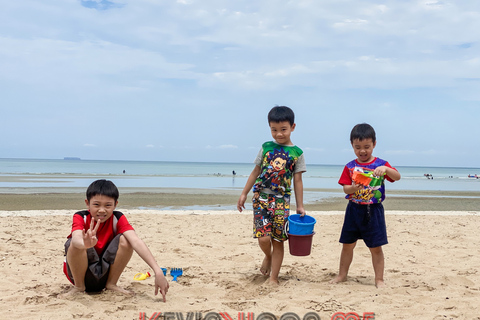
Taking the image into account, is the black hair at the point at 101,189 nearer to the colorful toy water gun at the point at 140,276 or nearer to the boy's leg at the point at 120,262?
the boy's leg at the point at 120,262

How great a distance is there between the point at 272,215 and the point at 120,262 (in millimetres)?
1522

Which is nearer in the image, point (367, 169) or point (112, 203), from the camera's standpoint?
Answer: point (112, 203)

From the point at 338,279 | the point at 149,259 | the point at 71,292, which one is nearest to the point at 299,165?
the point at 338,279

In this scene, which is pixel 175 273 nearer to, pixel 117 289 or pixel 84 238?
pixel 117 289

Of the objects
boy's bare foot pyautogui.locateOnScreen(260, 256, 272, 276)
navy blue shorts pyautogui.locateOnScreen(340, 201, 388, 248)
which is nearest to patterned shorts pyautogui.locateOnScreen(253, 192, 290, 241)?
boy's bare foot pyautogui.locateOnScreen(260, 256, 272, 276)

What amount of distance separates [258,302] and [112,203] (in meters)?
1.50

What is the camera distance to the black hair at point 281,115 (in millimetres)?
4023

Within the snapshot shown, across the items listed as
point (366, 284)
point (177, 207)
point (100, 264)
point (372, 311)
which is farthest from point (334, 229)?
point (177, 207)

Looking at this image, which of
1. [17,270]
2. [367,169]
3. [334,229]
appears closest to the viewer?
[367,169]

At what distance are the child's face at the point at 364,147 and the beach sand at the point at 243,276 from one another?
1299 millimetres

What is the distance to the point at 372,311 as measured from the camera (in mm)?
3211

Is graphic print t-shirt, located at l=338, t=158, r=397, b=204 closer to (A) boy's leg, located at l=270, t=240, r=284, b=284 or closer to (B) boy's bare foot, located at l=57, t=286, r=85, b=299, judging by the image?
(A) boy's leg, located at l=270, t=240, r=284, b=284

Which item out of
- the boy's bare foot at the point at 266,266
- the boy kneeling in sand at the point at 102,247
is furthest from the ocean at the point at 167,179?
the boy kneeling in sand at the point at 102,247

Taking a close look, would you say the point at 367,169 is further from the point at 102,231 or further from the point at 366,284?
the point at 102,231
